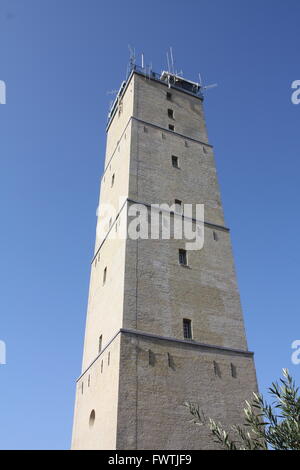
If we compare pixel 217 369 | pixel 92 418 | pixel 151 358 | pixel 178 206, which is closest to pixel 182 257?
pixel 178 206

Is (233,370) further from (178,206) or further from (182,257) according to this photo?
(178,206)

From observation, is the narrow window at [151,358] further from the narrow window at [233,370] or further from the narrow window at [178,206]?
the narrow window at [178,206]

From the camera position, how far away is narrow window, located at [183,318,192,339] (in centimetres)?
1880

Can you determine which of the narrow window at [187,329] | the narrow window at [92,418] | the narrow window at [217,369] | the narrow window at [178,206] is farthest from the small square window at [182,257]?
the narrow window at [92,418]

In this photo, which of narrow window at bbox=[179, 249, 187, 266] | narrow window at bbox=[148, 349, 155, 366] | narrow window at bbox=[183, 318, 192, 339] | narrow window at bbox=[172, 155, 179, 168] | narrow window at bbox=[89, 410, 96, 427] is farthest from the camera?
narrow window at bbox=[172, 155, 179, 168]

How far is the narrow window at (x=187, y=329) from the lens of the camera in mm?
18797

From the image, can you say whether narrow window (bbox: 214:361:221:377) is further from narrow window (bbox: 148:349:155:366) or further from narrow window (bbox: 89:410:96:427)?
narrow window (bbox: 89:410:96:427)

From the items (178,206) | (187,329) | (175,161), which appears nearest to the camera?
(187,329)

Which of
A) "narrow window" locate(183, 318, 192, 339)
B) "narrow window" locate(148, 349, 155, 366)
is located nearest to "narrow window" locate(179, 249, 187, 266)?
"narrow window" locate(183, 318, 192, 339)

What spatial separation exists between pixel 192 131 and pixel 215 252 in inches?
414

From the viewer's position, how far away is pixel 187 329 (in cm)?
1905

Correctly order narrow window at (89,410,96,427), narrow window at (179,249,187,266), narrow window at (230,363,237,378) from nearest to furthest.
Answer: narrow window at (89,410,96,427)
narrow window at (230,363,237,378)
narrow window at (179,249,187,266)
